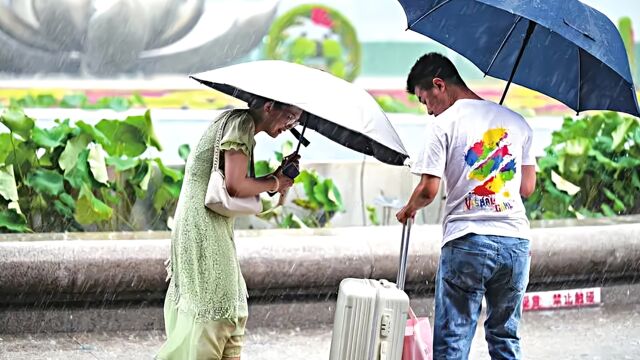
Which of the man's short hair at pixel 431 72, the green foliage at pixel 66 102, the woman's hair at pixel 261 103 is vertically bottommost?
the green foliage at pixel 66 102

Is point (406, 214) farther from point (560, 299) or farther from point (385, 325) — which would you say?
point (560, 299)

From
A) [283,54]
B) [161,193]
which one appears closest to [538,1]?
[161,193]

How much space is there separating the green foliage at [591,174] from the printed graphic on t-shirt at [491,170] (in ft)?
10.2

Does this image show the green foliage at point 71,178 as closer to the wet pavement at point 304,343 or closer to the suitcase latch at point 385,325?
the wet pavement at point 304,343

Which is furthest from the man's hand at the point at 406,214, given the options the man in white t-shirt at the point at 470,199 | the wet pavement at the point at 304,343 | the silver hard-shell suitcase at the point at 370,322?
the wet pavement at the point at 304,343

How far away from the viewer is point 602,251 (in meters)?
6.16

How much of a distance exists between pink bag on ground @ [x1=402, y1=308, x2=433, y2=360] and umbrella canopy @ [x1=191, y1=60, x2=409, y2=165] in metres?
0.56

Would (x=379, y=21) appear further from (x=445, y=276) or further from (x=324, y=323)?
(x=445, y=276)

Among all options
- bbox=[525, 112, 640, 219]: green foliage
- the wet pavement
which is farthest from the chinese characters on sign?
bbox=[525, 112, 640, 219]: green foliage

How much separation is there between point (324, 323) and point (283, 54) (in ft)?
10.9

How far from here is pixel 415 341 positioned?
3826 mm

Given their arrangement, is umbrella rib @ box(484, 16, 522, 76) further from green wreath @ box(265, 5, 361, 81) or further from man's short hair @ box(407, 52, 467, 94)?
green wreath @ box(265, 5, 361, 81)

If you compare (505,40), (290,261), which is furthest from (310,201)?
(505,40)

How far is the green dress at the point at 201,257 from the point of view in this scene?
371 centimetres
